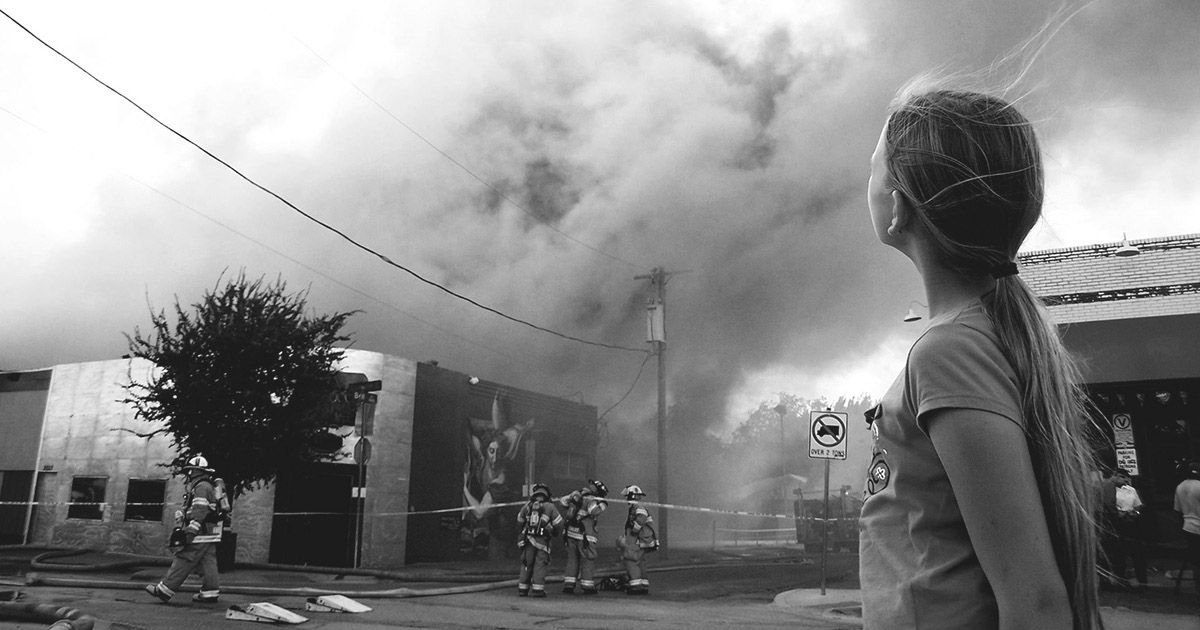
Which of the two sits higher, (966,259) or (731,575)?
(966,259)

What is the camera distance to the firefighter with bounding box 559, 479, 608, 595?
13133mm

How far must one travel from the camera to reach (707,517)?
48594mm

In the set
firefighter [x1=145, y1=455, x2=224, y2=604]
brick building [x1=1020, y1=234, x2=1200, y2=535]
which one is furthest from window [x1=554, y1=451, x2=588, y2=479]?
firefighter [x1=145, y1=455, x2=224, y2=604]

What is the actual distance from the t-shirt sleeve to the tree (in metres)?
17.1

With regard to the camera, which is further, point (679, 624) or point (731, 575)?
point (731, 575)

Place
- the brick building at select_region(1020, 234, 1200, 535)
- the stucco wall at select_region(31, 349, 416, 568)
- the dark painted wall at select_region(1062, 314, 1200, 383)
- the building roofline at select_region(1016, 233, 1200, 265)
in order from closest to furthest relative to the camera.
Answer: the dark painted wall at select_region(1062, 314, 1200, 383) → the brick building at select_region(1020, 234, 1200, 535) → the building roofline at select_region(1016, 233, 1200, 265) → the stucco wall at select_region(31, 349, 416, 568)

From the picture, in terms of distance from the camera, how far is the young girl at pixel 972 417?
3.59 ft

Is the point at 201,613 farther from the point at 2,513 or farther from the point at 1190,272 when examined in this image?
the point at 2,513

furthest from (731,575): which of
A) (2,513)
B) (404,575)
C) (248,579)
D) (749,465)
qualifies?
(749,465)

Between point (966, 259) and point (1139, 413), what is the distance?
1633cm

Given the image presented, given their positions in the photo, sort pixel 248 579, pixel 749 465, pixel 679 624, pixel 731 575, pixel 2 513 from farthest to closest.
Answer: pixel 749 465
pixel 2 513
pixel 731 575
pixel 248 579
pixel 679 624

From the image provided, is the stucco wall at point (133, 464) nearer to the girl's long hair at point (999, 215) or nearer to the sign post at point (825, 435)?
the sign post at point (825, 435)

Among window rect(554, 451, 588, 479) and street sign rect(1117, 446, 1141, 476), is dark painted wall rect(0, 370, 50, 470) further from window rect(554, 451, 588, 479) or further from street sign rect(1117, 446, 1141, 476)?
street sign rect(1117, 446, 1141, 476)

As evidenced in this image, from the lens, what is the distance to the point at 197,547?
10.8 m
